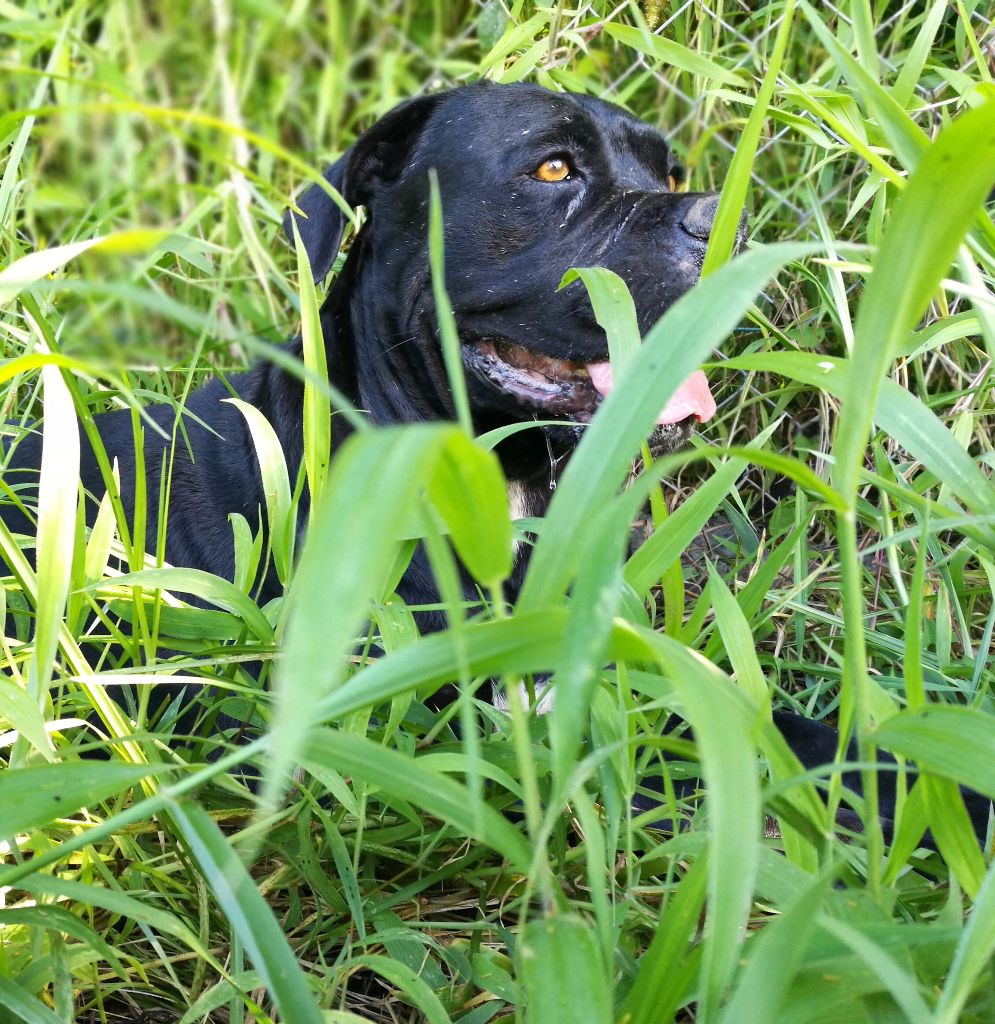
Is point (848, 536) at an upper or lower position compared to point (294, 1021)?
upper

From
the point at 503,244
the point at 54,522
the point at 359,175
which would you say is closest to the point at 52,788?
the point at 54,522

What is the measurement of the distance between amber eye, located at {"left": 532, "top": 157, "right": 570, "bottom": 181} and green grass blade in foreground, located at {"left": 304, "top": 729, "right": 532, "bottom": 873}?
5.57ft

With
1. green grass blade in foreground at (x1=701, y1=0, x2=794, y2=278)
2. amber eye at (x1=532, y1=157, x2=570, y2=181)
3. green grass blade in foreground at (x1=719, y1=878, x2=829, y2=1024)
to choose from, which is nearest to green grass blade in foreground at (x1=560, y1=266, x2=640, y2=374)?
green grass blade in foreground at (x1=701, y1=0, x2=794, y2=278)

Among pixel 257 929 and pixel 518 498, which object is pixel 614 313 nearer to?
pixel 257 929

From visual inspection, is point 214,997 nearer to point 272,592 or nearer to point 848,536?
point 848,536

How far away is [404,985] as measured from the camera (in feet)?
3.70

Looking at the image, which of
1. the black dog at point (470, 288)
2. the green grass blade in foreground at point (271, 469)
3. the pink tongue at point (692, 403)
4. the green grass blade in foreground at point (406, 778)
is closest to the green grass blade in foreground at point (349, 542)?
the green grass blade in foreground at point (406, 778)

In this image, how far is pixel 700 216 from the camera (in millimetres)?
2197

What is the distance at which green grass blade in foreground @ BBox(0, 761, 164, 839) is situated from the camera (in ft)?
3.20

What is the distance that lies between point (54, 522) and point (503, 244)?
1.34 meters

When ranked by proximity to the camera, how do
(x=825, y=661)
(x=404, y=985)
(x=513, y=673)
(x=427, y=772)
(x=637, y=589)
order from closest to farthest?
(x=513, y=673) → (x=427, y=772) → (x=404, y=985) → (x=637, y=589) → (x=825, y=661)

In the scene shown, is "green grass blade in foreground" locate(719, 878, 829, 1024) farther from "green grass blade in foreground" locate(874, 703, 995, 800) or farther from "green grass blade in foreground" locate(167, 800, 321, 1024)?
"green grass blade in foreground" locate(167, 800, 321, 1024)

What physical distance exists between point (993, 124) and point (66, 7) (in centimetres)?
398

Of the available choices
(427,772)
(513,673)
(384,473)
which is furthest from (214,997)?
(384,473)
